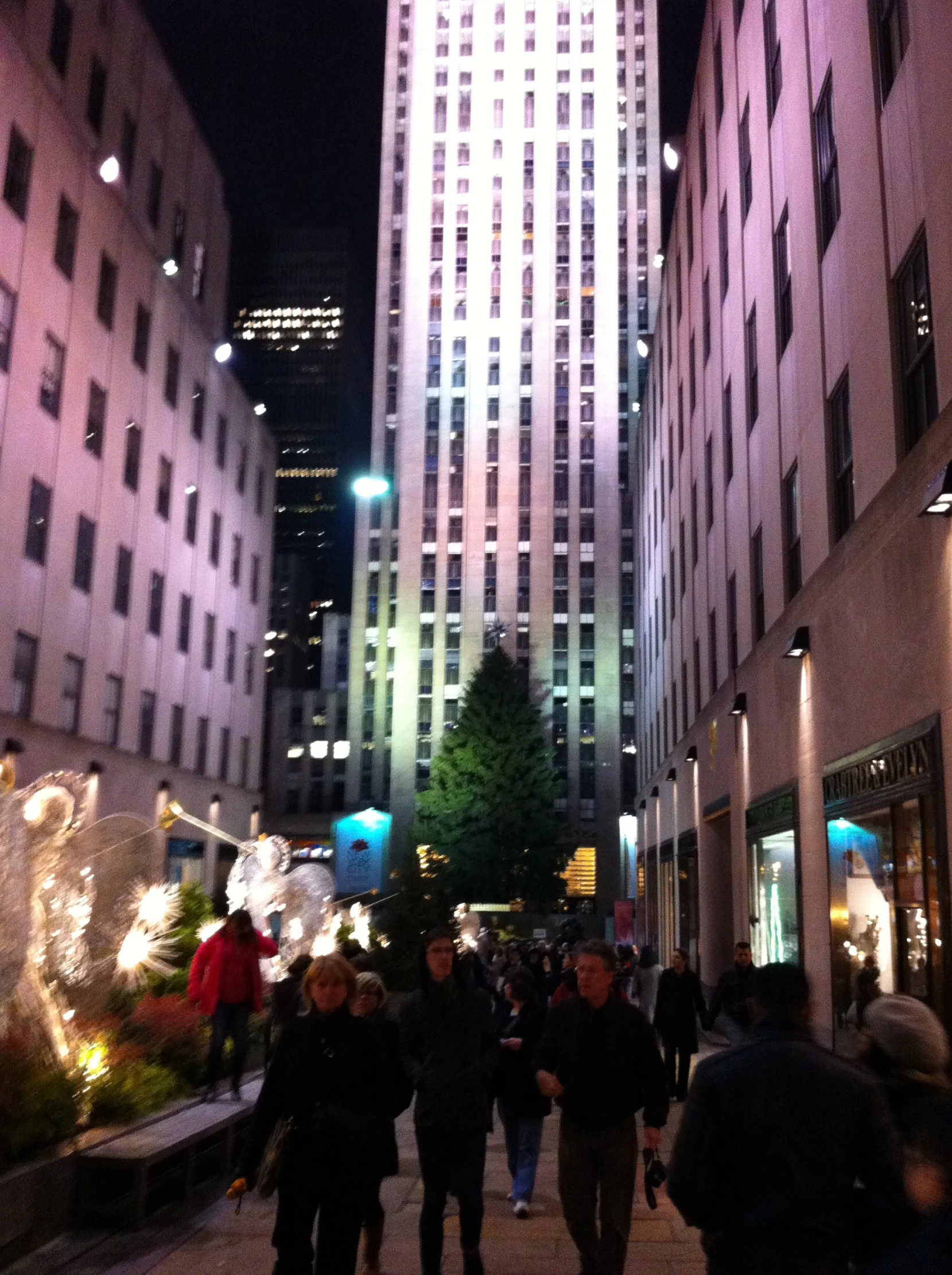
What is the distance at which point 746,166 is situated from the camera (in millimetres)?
23047

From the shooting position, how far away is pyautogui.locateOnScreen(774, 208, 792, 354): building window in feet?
61.3

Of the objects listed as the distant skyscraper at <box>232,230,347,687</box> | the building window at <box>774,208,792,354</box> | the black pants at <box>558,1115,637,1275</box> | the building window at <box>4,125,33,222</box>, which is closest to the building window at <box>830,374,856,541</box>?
the building window at <box>774,208,792,354</box>

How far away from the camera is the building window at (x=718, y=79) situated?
86.0ft

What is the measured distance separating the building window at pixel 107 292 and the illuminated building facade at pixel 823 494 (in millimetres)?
15637

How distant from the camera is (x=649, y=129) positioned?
9356cm

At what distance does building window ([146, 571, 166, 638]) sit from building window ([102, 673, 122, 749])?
2924mm

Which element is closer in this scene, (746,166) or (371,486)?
(746,166)

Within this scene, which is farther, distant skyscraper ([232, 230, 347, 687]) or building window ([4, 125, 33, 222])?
distant skyscraper ([232, 230, 347, 687])

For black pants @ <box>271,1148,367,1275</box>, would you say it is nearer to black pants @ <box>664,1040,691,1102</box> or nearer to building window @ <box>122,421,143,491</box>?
black pants @ <box>664,1040,691,1102</box>

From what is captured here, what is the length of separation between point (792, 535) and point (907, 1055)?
1481 cm

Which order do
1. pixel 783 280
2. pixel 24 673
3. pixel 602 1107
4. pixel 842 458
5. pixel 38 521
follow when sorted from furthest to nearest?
pixel 38 521 → pixel 24 673 → pixel 783 280 → pixel 842 458 → pixel 602 1107

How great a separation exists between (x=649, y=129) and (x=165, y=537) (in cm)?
6984

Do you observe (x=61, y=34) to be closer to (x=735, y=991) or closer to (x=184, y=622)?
(x=184, y=622)

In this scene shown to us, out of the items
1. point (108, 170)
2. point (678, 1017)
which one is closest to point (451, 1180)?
point (678, 1017)
